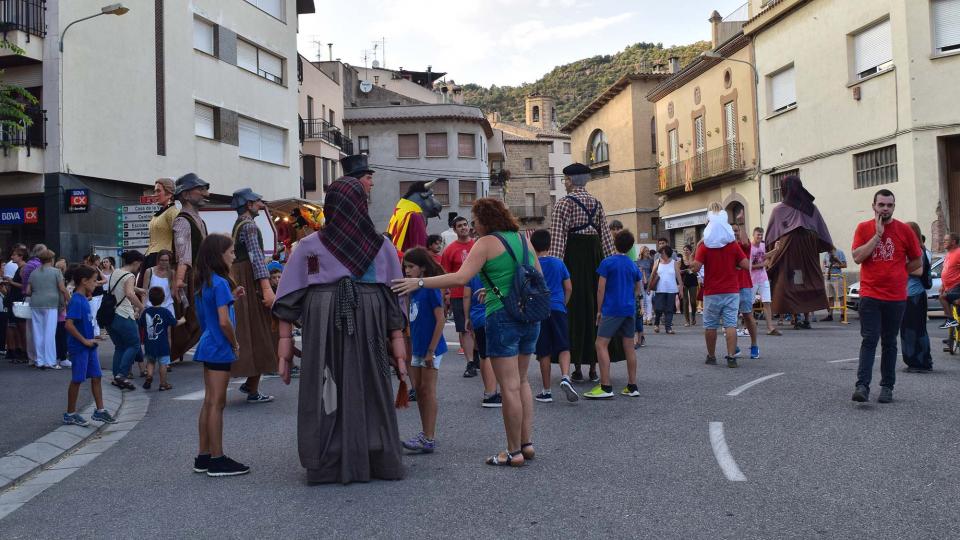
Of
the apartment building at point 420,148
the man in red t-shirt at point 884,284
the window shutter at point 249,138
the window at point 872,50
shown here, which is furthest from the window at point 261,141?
the man in red t-shirt at point 884,284

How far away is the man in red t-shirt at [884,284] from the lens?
765 centimetres

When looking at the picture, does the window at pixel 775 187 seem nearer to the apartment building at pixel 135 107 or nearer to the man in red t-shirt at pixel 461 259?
the apartment building at pixel 135 107

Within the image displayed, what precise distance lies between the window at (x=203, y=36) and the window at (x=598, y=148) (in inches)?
1020

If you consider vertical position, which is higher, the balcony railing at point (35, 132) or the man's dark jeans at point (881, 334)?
the balcony railing at point (35, 132)

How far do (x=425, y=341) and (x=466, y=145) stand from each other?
2049 inches

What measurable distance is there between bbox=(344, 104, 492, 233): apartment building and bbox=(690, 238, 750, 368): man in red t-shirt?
149 feet

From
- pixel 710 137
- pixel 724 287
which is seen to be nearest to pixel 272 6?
pixel 710 137

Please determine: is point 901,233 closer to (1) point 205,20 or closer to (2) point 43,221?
(2) point 43,221

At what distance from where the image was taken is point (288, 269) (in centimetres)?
552

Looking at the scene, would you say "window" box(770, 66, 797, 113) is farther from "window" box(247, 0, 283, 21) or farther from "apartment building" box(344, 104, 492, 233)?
"apartment building" box(344, 104, 492, 233)

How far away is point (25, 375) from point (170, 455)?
21.8 ft

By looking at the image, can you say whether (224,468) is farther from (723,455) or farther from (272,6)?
(272,6)

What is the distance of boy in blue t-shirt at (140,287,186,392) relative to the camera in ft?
33.8

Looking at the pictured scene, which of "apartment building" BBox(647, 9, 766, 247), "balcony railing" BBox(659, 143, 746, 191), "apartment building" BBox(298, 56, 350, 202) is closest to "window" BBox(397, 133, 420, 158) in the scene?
"apartment building" BBox(298, 56, 350, 202)
